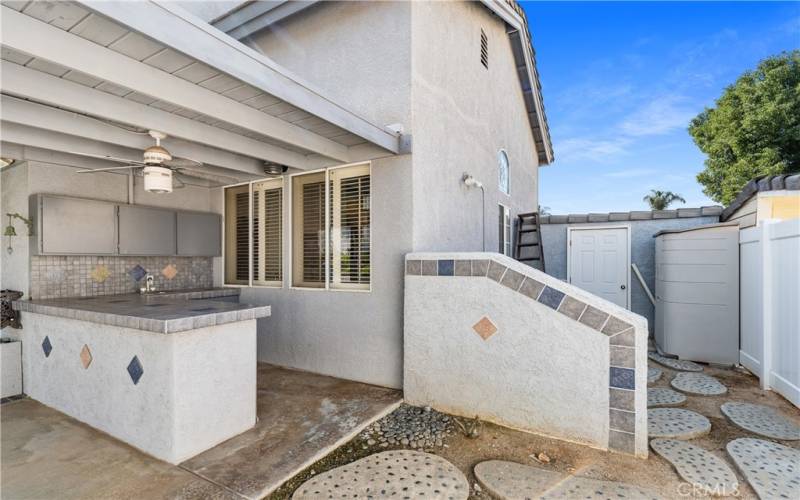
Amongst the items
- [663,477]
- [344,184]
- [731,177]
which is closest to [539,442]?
[663,477]

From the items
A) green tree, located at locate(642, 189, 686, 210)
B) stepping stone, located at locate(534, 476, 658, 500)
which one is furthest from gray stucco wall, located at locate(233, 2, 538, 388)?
green tree, located at locate(642, 189, 686, 210)

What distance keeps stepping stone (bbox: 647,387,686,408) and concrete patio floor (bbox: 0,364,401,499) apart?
121 inches

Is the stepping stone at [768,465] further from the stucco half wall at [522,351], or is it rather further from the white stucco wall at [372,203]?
the white stucco wall at [372,203]

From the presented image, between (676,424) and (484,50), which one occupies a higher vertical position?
(484,50)

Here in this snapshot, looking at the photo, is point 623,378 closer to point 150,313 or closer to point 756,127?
point 150,313

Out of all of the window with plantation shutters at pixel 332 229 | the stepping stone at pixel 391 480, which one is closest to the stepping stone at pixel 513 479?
the stepping stone at pixel 391 480

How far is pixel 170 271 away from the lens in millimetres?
6156

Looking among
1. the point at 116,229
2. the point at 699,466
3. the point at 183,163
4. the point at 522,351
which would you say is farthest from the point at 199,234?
the point at 699,466

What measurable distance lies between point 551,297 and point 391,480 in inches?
85.5

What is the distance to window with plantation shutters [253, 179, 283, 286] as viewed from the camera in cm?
594

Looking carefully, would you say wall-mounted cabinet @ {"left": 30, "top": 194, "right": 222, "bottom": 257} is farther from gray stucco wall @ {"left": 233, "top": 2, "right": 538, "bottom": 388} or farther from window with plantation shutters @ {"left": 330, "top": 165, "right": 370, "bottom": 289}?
window with plantation shutters @ {"left": 330, "top": 165, "right": 370, "bottom": 289}

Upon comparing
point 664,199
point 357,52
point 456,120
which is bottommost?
point 456,120

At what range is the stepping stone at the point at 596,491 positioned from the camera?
8.75ft

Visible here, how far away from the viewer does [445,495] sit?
2.70 m
